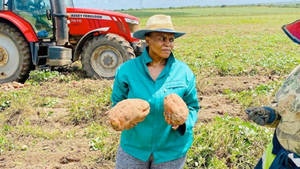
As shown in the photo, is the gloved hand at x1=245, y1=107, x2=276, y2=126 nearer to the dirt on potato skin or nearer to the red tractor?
the dirt on potato skin

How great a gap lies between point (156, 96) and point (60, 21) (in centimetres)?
518

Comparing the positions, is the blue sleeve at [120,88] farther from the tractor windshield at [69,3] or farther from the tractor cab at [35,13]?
A: the tractor windshield at [69,3]

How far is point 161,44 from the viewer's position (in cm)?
211

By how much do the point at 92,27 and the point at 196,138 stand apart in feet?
15.0

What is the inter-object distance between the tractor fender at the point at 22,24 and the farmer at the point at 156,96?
497 cm

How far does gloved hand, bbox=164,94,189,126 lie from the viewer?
72.1 inches

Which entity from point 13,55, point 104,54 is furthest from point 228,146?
point 13,55

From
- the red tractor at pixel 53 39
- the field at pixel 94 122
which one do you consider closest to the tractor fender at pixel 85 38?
the red tractor at pixel 53 39

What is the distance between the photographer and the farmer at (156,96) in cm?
202

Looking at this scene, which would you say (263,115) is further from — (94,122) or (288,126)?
(94,122)

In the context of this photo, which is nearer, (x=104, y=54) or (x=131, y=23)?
(x=104, y=54)

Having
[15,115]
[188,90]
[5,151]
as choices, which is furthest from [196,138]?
[15,115]

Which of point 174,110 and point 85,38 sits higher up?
point 85,38

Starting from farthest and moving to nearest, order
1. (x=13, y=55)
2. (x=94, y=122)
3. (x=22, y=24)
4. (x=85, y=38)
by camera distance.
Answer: (x=85, y=38)
(x=13, y=55)
(x=22, y=24)
(x=94, y=122)
